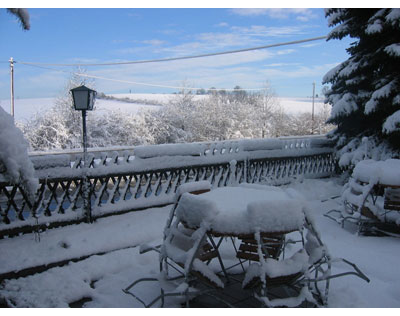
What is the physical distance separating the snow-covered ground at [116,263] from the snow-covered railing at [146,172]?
28 centimetres

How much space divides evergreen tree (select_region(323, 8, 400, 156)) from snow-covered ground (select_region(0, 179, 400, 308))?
12.0 ft

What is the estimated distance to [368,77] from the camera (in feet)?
30.0

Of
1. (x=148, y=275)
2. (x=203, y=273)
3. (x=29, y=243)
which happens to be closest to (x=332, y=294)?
(x=203, y=273)

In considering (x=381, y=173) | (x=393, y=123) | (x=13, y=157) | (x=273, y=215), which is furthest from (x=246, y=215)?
(x=393, y=123)

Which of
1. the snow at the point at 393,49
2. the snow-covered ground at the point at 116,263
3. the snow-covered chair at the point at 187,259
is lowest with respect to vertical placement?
the snow-covered ground at the point at 116,263

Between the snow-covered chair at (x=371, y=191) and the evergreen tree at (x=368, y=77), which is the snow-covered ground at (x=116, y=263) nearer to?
the snow-covered chair at (x=371, y=191)

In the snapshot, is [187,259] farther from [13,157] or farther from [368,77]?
[368,77]

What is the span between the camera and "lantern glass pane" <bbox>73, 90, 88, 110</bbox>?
595 cm

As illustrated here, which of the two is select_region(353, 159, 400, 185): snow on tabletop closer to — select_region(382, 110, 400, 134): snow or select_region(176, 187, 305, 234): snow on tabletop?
select_region(382, 110, 400, 134): snow

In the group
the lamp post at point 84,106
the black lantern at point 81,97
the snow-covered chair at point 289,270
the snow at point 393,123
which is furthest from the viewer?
the snow at point 393,123

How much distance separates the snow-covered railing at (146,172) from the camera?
543 cm

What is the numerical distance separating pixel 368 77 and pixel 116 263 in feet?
26.8

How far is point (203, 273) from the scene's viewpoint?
2781 millimetres

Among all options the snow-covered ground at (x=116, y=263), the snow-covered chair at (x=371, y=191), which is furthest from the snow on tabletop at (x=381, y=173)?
the snow-covered ground at (x=116, y=263)
